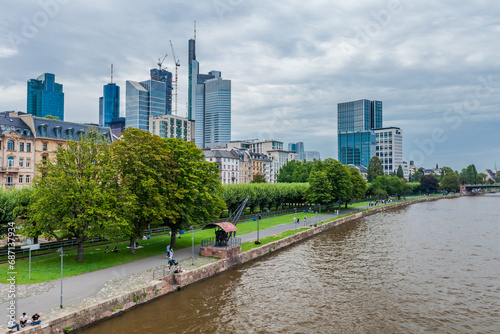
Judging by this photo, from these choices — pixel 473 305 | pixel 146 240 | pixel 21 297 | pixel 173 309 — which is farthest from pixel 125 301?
pixel 473 305

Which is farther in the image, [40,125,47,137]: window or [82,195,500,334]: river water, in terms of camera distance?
[40,125,47,137]: window

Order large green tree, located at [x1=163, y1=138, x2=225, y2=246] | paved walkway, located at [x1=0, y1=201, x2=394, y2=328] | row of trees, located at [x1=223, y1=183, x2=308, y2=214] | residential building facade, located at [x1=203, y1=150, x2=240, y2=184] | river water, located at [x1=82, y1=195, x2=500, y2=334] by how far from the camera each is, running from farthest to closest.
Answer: residential building facade, located at [x1=203, y1=150, x2=240, y2=184]
row of trees, located at [x1=223, y1=183, x2=308, y2=214]
large green tree, located at [x1=163, y1=138, x2=225, y2=246]
river water, located at [x1=82, y1=195, x2=500, y2=334]
paved walkway, located at [x1=0, y1=201, x2=394, y2=328]

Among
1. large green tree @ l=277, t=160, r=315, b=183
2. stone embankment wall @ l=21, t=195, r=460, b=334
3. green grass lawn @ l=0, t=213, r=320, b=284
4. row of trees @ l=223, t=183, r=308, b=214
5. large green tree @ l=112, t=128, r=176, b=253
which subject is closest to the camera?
stone embankment wall @ l=21, t=195, r=460, b=334

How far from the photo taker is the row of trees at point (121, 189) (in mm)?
33594

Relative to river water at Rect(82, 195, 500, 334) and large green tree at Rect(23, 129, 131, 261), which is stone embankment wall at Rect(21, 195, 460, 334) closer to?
river water at Rect(82, 195, 500, 334)

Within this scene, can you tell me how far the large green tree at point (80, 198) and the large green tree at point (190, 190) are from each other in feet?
21.1

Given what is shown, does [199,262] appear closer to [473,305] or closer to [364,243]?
[473,305]

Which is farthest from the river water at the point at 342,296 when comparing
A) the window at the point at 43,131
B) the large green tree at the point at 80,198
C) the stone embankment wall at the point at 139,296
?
the window at the point at 43,131

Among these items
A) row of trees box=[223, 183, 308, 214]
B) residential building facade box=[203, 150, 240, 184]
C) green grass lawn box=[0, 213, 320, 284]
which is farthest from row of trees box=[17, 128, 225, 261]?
residential building facade box=[203, 150, 240, 184]

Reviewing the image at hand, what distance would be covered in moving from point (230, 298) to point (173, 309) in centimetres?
513

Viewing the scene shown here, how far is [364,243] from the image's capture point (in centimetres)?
5553

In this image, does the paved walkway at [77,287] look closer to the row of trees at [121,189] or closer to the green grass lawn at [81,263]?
the green grass lawn at [81,263]

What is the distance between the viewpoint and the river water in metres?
24.8

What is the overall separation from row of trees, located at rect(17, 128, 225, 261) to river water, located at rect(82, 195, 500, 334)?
9.83 meters
